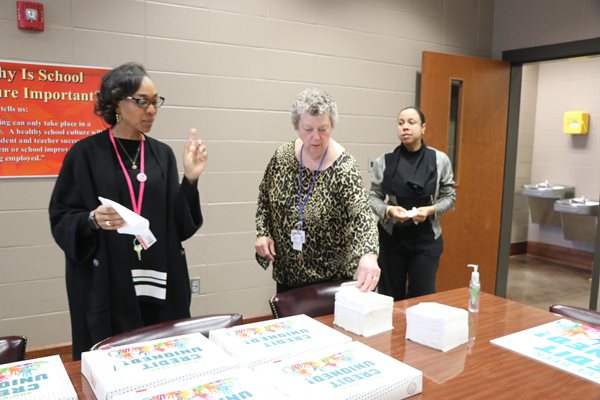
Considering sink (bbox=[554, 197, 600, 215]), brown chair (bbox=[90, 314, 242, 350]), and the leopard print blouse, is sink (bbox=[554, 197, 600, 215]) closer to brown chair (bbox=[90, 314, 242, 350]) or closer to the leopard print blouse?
the leopard print blouse

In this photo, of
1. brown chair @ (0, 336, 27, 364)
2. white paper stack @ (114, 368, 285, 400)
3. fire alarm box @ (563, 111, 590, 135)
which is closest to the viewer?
white paper stack @ (114, 368, 285, 400)

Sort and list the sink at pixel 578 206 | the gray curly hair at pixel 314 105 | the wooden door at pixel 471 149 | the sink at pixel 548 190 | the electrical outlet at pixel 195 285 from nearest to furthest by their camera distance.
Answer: the gray curly hair at pixel 314 105 < the electrical outlet at pixel 195 285 < the wooden door at pixel 471 149 < the sink at pixel 578 206 < the sink at pixel 548 190

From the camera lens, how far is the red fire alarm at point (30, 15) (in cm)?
274

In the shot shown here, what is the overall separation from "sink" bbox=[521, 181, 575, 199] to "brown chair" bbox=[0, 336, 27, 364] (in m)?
6.13

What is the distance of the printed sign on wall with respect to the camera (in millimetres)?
2791

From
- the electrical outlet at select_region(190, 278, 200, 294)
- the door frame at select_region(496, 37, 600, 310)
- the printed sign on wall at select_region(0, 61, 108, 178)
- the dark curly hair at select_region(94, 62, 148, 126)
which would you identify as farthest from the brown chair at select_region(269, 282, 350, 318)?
the door frame at select_region(496, 37, 600, 310)

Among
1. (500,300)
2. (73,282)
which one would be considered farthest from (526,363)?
(73,282)

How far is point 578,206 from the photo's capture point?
573 centimetres

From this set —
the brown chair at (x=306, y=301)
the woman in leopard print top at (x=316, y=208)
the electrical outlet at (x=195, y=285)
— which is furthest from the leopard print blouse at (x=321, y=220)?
the electrical outlet at (x=195, y=285)

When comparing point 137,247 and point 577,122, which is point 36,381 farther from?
point 577,122

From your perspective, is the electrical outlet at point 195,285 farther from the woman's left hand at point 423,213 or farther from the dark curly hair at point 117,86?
the dark curly hair at point 117,86

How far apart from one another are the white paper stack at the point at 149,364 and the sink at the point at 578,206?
560cm

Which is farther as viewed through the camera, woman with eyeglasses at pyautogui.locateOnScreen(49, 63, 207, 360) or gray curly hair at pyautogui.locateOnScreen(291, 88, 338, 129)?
gray curly hair at pyautogui.locateOnScreen(291, 88, 338, 129)

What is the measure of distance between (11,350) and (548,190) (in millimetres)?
6184
